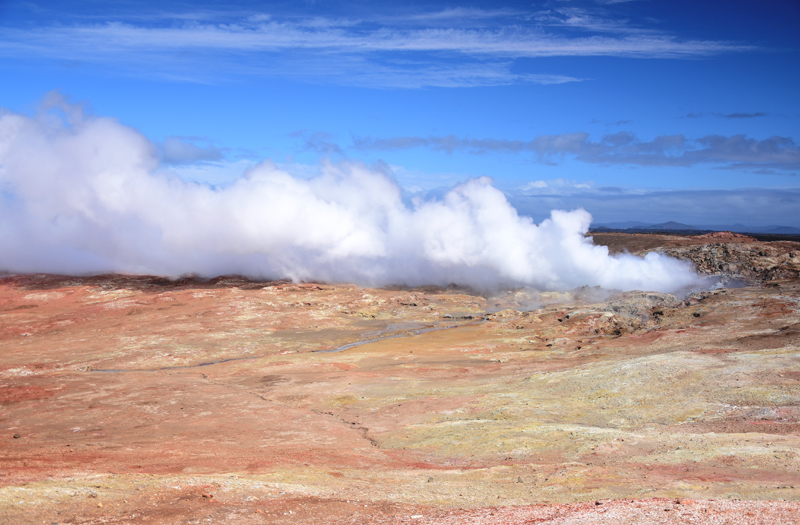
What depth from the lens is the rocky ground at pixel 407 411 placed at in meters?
13.6

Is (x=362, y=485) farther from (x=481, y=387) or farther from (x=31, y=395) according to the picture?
(x=31, y=395)

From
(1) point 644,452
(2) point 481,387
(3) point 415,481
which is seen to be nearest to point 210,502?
(3) point 415,481

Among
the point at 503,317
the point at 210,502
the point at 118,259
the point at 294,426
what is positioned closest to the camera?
the point at 210,502

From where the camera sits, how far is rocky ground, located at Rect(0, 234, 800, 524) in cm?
1355

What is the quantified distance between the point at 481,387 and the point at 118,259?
71.4m

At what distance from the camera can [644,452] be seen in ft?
58.0

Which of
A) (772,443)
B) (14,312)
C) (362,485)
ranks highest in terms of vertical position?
(772,443)

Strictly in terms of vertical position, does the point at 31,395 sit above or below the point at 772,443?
below

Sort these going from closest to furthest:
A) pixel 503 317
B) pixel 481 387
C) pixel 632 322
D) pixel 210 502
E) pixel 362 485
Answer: pixel 210 502 → pixel 362 485 → pixel 481 387 → pixel 632 322 → pixel 503 317

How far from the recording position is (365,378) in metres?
34.8

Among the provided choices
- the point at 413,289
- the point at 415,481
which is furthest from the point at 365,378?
the point at 413,289

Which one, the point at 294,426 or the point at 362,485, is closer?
the point at 362,485

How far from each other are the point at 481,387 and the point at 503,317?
1023 inches

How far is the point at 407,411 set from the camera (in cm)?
2652
